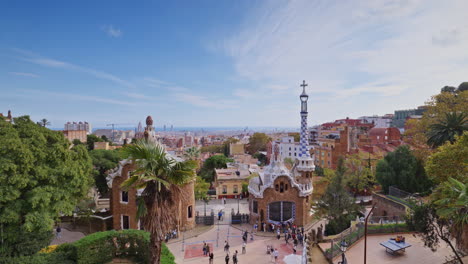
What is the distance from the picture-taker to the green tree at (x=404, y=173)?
95.4 feet

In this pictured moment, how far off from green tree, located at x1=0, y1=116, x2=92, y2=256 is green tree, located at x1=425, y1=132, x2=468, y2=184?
2214 centimetres

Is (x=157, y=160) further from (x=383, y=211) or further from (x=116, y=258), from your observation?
(x=383, y=211)

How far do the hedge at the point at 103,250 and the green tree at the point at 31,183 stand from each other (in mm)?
1274

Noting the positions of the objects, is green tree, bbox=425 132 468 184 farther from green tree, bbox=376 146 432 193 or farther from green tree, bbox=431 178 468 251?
green tree, bbox=376 146 432 193

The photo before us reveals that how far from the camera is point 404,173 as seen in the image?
1144 inches

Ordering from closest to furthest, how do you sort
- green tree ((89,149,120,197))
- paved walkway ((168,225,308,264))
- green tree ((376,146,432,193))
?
paved walkway ((168,225,308,264)), green tree ((376,146,432,193)), green tree ((89,149,120,197))

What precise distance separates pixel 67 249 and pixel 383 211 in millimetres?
27780

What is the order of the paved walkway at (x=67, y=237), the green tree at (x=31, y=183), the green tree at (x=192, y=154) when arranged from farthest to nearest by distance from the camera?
the green tree at (x=192, y=154) < the paved walkway at (x=67, y=237) < the green tree at (x=31, y=183)

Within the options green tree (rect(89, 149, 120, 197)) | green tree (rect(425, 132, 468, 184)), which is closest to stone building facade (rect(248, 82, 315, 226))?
green tree (rect(425, 132, 468, 184))

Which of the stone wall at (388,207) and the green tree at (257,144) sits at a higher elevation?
the green tree at (257,144)

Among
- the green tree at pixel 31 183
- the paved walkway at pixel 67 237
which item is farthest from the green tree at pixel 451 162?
the paved walkway at pixel 67 237

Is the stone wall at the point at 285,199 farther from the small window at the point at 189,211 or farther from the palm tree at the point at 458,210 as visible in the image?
the palm tree at the point at 458,210

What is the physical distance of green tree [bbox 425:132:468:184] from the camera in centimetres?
1587

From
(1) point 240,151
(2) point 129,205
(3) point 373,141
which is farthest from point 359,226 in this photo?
(1) point 240,151
